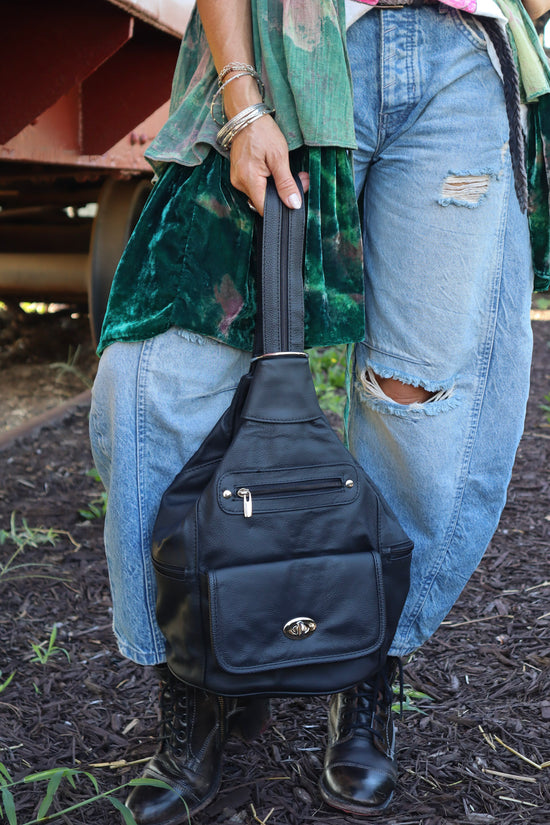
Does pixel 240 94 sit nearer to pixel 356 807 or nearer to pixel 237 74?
pixel 237 74

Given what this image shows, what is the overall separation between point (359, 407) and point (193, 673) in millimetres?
522

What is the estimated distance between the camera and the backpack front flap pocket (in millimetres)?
1186

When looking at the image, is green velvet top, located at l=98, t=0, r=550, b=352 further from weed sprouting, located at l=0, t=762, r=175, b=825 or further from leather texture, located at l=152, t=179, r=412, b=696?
weed sprouting, located at l=0, t=762, r=175, b=825

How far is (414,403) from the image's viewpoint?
1.37 metres

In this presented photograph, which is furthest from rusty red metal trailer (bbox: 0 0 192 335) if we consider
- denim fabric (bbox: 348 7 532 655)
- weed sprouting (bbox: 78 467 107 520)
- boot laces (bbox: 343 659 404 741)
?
boot laces (bbox: 343 659 404 741)

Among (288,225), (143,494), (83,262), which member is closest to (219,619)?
(143,494)

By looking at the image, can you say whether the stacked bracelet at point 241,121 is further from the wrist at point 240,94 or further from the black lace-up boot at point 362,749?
the black lace-up boot at point 362,749

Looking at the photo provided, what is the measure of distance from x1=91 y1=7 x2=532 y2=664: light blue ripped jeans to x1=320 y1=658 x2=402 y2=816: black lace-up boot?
0.26m

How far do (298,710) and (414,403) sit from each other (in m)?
0.73

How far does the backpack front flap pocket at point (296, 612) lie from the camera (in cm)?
119

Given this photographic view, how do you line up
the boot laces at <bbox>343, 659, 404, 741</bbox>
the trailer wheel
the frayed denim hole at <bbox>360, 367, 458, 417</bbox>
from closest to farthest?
the frayed denim hole at <bbox>360, 367, 458, 417</bbox>
the boot laces at <bbox>343, 659, 404, 741</bbox>
the trailer wheel

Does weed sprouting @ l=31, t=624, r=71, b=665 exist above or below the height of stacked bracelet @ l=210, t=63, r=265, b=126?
below

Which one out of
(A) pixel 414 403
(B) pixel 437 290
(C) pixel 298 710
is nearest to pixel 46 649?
(C) pixel 298 710

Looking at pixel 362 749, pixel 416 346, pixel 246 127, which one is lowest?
pixel 362 749
